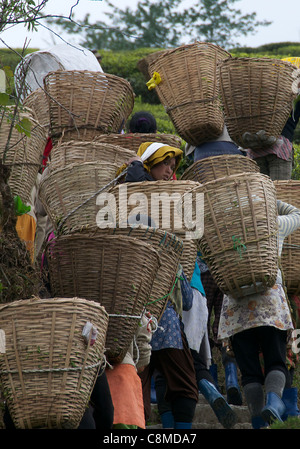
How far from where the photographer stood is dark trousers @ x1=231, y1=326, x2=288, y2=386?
15.4 ft

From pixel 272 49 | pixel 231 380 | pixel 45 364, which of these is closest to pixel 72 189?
pixel 231 380

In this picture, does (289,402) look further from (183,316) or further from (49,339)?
(49,339)

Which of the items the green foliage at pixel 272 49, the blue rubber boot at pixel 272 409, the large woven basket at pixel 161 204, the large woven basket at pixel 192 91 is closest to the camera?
the blue rubber boot at pixel 272 409

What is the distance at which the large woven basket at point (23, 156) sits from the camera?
5363 millimetres

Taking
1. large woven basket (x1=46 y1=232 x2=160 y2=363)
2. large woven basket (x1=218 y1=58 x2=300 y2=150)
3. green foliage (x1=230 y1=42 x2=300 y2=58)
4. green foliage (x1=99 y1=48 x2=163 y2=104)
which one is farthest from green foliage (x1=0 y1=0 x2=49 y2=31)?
green foliage (x1=230 y1=42 x2=300 y2=58)

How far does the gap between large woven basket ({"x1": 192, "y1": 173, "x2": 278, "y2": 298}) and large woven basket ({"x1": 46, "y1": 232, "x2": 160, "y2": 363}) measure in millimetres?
715

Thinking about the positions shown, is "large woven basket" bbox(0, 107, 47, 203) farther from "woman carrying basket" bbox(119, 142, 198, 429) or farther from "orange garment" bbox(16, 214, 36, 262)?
"woman carrying basket" bbox(119, 142, 198, 429)

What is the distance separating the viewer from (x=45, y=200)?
5453 millimetres

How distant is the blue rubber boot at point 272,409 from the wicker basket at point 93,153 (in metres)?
2.07

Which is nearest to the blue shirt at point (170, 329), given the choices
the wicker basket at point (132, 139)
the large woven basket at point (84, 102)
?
the wicker basket at point (132, 139)

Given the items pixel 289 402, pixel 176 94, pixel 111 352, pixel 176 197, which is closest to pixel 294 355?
pixel 289 402

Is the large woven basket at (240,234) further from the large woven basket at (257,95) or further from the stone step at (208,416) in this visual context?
the large woven basket at (257,95)

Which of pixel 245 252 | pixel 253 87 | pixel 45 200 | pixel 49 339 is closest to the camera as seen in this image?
pixel 49 339

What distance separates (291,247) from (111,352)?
2007mm
